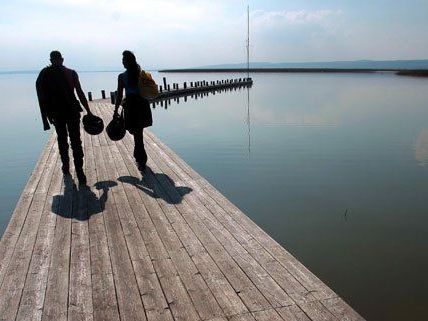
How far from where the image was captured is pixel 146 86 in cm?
607

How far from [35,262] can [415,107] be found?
1086 inches

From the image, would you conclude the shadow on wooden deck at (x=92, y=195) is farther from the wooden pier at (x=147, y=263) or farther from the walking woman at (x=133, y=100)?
the walking woman at (x=133, y=100)

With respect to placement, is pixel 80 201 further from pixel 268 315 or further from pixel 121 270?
pixel 268 315

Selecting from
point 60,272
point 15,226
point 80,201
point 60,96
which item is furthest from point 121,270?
point 60,96

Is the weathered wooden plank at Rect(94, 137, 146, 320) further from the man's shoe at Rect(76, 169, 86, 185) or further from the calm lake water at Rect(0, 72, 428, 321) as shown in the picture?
the calm lake water at Rect(0, 72, 428, 321)

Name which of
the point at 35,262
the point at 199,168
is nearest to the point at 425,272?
the point at 35,262

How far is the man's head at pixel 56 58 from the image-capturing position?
5.38 meters

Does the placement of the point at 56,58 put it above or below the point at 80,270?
above

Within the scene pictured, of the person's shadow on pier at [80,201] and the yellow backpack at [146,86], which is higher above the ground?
the yellow backpack at [146,86]

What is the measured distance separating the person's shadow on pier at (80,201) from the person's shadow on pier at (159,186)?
0.37 metres

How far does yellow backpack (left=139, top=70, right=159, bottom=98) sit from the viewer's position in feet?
19.9

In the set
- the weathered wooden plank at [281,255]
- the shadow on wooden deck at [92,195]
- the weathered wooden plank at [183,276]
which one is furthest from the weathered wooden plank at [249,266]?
the shadow on wooden deck at [92,195]

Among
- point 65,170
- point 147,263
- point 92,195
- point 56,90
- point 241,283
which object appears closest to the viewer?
point 241,283

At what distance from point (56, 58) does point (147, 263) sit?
358cm
